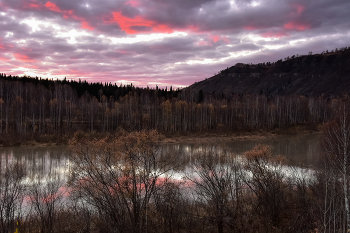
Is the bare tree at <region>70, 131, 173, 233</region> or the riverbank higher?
the bare tree at <region>70, 131, 173, 233</region>

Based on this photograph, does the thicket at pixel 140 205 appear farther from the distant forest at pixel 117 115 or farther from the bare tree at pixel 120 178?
the distant forest at pixel 117 115

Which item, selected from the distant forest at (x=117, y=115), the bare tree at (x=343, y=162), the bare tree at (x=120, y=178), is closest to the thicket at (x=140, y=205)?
the bare tree at (x=120, y=178)

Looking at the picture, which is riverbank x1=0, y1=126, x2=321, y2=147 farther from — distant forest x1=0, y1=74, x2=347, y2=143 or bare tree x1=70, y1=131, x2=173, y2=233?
bare tree x1=70, y1=131, x2=173, y2=233

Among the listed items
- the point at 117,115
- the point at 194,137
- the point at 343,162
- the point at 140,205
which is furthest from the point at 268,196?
the point at 117,115

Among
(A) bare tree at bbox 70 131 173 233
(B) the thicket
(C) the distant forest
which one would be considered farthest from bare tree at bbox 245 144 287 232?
(C) the distant forest

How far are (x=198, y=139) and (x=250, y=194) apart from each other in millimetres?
37091

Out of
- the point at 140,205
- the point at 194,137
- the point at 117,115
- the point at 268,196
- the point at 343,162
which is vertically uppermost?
the point at 343,162

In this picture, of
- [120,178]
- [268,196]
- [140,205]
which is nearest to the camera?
[140,205]

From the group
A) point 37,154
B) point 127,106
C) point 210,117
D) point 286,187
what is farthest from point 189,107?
point 286,187

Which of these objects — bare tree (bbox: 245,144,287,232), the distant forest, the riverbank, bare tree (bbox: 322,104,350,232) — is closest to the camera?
bare tree (bbox: 322,104,350,232)

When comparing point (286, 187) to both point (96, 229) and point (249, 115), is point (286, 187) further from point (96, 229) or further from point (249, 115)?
point (249, 115)

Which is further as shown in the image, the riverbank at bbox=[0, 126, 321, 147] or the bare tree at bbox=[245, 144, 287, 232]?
the riverbank at bbox=[0, 126, 321, 147]

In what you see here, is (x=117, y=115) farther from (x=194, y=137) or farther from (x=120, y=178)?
(x=120, y=178)

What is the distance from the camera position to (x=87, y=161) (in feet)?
54.1
